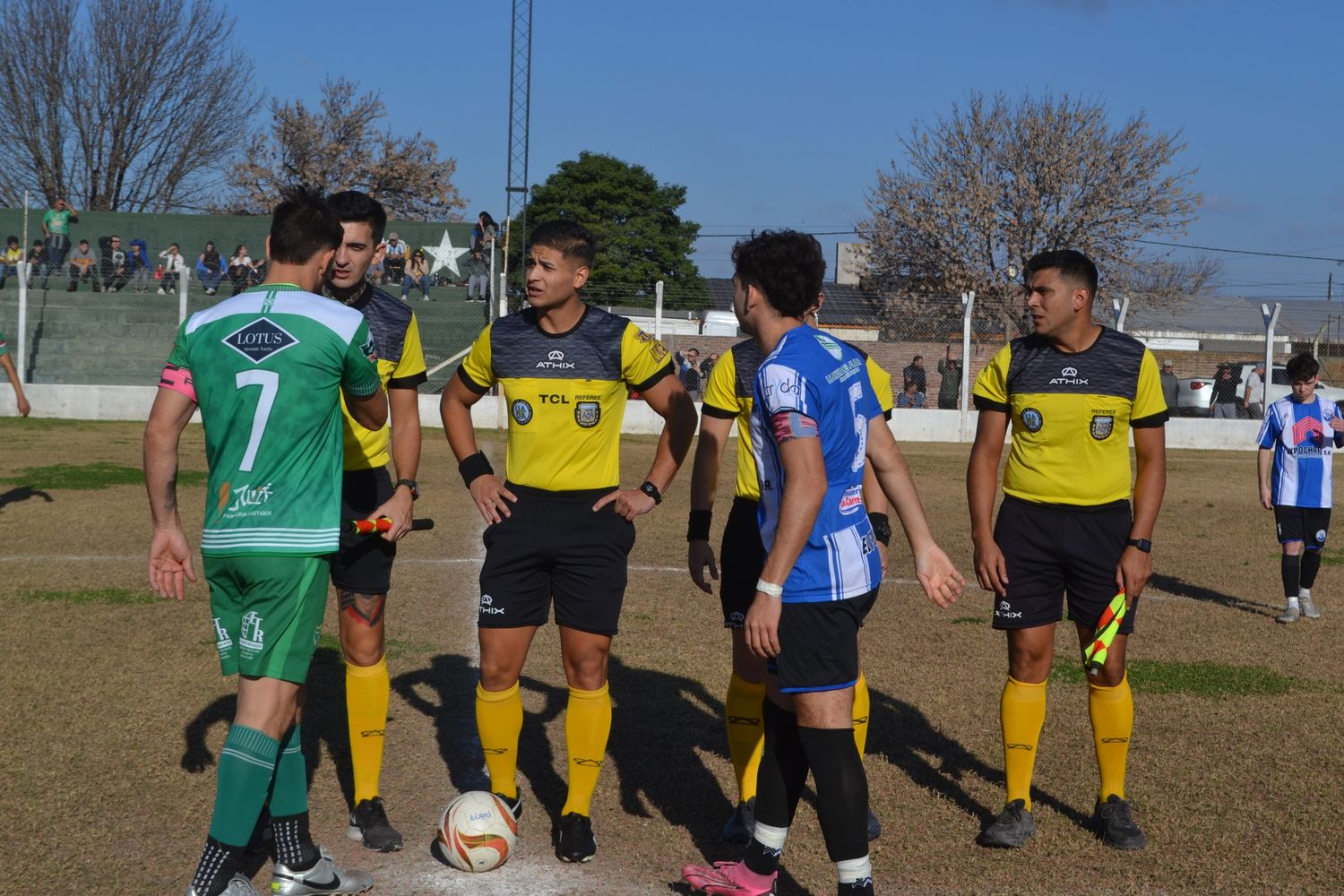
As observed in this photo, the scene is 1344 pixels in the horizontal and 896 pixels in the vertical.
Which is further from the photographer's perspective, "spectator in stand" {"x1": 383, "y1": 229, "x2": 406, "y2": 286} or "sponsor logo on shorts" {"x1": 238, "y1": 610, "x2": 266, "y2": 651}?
"spectator in stand" {"x1": 383, "y1": 229, "x2": 406, "y2": 286}

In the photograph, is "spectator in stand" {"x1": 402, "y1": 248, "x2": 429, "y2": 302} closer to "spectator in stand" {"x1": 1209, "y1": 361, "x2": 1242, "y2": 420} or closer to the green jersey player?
"spectator in stand" {"x1": 1209, "y1": 361, "x2": 1242, "y2": 420}

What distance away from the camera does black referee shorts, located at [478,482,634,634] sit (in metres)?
4.58

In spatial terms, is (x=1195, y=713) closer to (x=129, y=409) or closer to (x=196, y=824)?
(x=196, y=824)

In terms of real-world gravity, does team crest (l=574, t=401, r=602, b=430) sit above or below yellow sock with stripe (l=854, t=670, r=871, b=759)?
above

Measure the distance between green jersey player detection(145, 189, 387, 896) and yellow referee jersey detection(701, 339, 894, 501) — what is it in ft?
5.44

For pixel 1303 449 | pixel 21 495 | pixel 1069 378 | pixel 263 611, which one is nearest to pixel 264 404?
pixel 263 611

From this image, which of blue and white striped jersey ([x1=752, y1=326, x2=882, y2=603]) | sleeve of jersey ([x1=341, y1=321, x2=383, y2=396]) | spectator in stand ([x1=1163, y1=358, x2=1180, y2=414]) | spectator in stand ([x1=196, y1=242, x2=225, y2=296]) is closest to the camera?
blue and white striped jersey ([x1=752, y1=326, x2=882, y2=603])

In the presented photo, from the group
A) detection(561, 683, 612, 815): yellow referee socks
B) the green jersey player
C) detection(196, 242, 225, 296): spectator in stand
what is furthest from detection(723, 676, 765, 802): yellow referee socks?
detection(196, 242, 225, 296): spectator in stand

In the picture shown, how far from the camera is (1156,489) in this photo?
16.1 feet

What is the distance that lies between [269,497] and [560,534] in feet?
3.92

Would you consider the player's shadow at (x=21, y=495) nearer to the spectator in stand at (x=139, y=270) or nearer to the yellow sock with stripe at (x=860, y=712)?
the yellow sock with stripe at (x=860, y=712)

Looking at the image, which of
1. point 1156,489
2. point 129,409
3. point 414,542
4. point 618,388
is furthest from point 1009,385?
point 129,409

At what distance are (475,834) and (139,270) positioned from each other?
25.5 meters

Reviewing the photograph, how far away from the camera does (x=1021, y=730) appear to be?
4.92m
